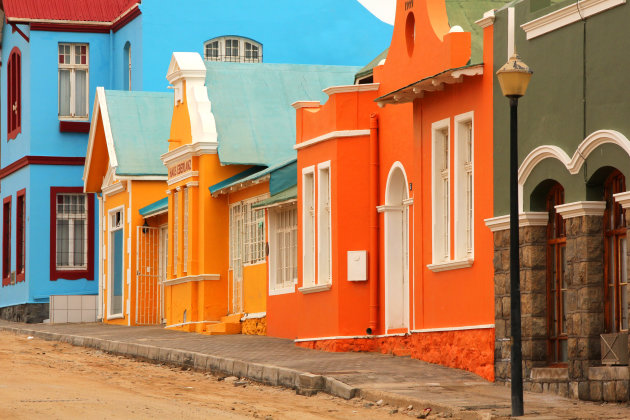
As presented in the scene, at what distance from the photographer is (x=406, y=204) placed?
2019cm

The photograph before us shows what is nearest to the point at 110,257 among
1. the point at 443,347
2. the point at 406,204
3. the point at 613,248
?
the point at 406,204

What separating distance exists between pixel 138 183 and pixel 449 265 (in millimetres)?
14637

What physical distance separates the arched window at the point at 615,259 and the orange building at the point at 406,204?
7.23 feet

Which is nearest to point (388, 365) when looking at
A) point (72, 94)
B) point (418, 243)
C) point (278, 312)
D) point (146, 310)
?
point (418, 243)

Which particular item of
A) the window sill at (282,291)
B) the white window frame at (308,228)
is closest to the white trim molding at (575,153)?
the white window frame at (308,228)

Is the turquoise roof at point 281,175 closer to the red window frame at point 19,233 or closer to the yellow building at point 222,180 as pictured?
the yellow building at point 222,180

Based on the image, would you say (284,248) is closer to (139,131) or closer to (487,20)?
(139,131)

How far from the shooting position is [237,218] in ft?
88.6

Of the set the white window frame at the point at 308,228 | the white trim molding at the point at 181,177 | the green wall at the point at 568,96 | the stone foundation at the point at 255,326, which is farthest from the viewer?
the white trim molding at the point at 181,177

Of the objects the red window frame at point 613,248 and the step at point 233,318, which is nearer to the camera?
the red window frame at point 613,248

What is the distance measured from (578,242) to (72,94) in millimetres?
22173

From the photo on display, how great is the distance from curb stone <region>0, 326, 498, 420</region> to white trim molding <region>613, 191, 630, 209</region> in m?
2.78

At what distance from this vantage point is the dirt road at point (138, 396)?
45.0ft

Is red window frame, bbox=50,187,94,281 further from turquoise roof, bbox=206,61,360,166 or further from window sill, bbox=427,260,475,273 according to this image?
→ window sill, bbox=427,260,475,273
